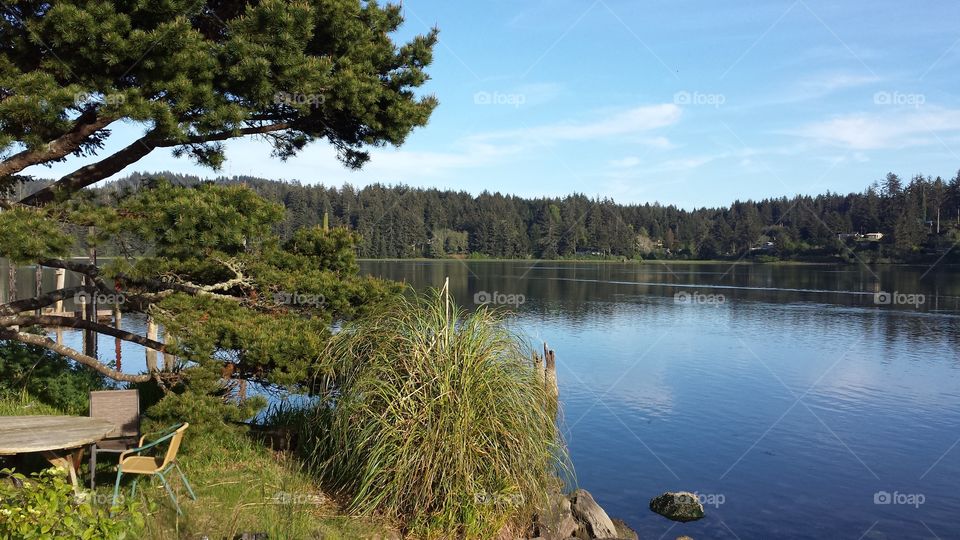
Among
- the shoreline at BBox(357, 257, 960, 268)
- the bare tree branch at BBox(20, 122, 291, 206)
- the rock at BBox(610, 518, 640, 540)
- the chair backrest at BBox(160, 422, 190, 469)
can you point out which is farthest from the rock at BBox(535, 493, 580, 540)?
the shoreline at BBox(357, 257, 960, 268)

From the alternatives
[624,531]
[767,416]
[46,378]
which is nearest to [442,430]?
[624,531]

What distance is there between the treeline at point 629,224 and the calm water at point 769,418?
249 feet

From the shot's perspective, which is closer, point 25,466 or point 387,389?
point 387,389

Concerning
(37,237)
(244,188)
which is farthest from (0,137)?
Answer: (244,188)

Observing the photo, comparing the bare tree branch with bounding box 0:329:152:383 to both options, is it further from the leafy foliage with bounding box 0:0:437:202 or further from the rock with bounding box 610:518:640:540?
the rock with bounding box 610:518:640:540

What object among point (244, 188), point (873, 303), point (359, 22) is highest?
point (359, 22)

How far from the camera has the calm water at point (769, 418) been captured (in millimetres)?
13156

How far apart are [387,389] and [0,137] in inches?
198

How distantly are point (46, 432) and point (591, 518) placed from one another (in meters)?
7.20

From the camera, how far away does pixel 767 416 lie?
19609 millimetres

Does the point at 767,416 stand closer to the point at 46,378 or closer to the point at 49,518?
the point at 46,378

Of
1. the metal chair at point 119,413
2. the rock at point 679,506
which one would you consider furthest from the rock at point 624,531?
the metal chair at point 119,413

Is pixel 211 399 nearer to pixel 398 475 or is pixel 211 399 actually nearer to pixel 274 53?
pixel 398 475

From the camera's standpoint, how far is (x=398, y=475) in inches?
274
